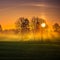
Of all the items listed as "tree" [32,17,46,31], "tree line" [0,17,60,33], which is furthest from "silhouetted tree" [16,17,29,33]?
"tree" [32,17,46,31]

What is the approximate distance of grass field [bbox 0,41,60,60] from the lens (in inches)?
300

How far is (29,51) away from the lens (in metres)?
7.70

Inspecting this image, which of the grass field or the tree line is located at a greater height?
the tree line

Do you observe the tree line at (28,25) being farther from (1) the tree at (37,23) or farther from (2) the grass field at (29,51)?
(2) the grass field at (29,51)

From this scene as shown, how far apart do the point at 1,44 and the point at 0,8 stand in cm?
72

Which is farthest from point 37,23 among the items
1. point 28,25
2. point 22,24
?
point 22,24

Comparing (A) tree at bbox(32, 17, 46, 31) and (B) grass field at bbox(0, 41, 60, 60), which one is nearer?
(B) grass field at bbox(0, 41, 60, 60)

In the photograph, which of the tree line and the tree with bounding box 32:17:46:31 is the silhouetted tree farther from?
the tree with bounding box 32:17:46:31

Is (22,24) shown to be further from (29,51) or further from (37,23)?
(29,51)

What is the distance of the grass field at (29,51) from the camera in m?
7.62

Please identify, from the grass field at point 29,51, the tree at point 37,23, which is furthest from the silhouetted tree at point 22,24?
the grass field at point 29,51

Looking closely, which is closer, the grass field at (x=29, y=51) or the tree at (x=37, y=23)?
the grass field at (x=29, y=51)

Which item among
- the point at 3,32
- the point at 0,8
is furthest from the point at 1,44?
the point at 0,8

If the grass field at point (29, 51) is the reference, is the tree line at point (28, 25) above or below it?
above
